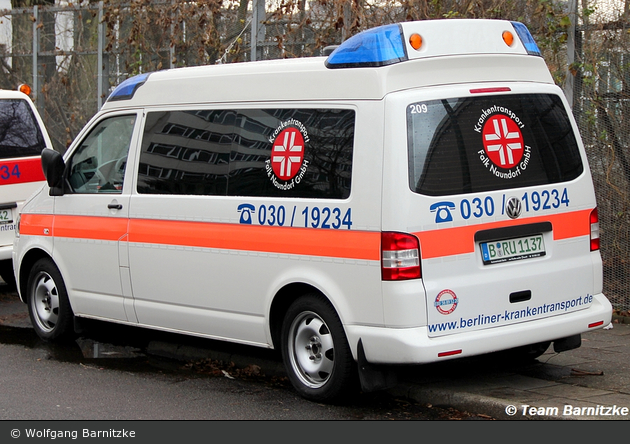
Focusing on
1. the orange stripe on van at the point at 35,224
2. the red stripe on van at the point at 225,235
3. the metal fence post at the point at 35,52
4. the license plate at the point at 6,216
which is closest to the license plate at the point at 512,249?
the red stripe on van at the point at 225,235

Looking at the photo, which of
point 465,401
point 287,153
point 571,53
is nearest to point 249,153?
point 287,153

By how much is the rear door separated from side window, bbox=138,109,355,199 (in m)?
0.51

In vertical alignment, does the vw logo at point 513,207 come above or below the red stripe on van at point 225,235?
above

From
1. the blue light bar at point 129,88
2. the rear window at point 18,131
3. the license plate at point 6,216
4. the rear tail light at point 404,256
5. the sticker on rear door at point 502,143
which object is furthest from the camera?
the rear window at point 18,131

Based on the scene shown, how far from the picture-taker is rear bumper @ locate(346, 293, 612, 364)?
5.47 meters

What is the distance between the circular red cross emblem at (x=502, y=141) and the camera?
5.85 meters

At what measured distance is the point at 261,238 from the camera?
6289 millimetres

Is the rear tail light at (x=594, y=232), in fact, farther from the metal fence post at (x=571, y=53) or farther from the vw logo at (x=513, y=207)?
the metal fence post at (x=571, y=53)

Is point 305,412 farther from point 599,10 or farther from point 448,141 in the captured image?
point 599,10

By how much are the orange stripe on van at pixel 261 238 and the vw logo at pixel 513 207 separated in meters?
0.89

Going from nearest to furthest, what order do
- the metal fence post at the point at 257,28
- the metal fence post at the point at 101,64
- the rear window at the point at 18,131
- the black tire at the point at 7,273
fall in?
the rear window at the point at 18,131
the black tire at the point at 7,273
the metal fence post at the point at 257,28
the metal fence post at the point at 101,64

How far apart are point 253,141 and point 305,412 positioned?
1850 millimetres

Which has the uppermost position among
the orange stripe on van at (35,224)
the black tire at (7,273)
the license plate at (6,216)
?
the orange stripe on van at (35,224)

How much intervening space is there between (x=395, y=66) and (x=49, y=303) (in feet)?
14.0
